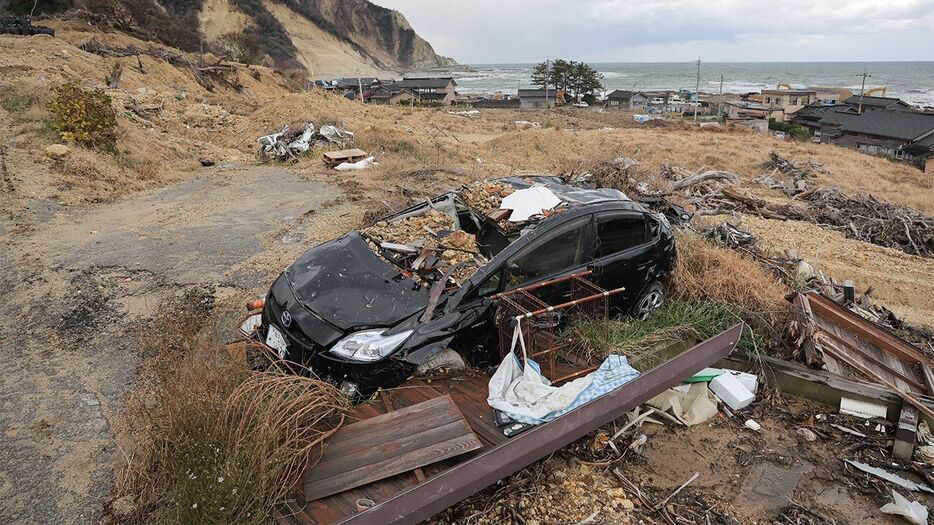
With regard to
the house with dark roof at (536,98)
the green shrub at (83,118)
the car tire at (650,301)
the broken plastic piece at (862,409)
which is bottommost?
the broken plastic piece at (862,409)

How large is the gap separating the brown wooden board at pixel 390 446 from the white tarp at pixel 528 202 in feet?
6.61

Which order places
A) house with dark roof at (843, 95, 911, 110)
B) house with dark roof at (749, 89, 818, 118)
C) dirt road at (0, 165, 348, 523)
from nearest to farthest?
dirt road at (0, 165, 348, 523) → house with dark roof at (843, 95, 911, 110) → house with dark roof at (749, 89, 818, 118)

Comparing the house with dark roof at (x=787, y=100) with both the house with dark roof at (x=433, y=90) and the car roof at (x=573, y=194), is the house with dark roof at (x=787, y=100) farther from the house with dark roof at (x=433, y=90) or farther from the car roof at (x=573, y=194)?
the car roof at (x=573, y=194)

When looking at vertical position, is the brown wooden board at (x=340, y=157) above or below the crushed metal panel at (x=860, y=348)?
above

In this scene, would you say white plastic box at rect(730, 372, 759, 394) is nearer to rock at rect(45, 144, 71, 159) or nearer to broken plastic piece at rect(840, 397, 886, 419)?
broken plastic piece at rect(840, 397, 886, 419)

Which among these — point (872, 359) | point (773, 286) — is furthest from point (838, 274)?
point (872, 359)

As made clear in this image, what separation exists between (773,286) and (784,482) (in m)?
3.26

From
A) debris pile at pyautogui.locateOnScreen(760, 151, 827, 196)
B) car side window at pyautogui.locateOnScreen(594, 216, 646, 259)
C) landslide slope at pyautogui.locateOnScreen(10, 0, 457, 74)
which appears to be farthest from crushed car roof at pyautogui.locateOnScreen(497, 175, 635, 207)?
landslide slope at pyautogui.locateOnScreen(10, 0, 457, 74)

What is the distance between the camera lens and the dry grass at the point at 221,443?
2686mm

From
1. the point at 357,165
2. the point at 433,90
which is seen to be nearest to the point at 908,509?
the point at 357,165

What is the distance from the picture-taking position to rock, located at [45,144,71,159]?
10664mm

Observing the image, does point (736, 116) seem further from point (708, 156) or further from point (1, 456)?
point (1, 456)

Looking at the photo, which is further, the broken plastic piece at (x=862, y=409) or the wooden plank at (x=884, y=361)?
the wooden plank at (x=884, y=361)

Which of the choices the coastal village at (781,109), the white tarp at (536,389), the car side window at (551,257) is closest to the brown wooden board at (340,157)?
the car side window at (551,257)
